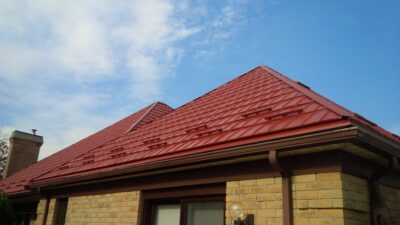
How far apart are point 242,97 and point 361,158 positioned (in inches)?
130

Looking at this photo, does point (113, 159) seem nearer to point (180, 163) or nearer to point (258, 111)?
point (180, 163)

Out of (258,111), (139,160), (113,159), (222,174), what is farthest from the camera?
(113,159)

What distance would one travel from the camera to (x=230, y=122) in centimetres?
639

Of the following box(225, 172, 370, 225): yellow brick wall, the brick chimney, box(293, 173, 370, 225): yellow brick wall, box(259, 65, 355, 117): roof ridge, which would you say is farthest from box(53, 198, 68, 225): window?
the brick chimney

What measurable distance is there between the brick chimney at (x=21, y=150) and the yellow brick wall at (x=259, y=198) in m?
16.2

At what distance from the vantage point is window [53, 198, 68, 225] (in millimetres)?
9156

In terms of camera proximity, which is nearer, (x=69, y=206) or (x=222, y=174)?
(x=222, y=174)

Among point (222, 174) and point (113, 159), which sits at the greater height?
point (113, 159)

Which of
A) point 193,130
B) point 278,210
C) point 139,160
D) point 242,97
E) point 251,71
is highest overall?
point 251,71

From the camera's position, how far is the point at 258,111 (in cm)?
613

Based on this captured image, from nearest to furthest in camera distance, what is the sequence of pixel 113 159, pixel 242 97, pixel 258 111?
pixel 258 111, pixel 242 97, pixel 113 159

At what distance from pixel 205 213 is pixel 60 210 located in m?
4.94

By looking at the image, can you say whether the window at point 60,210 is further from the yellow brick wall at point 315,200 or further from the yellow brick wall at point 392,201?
the yellow brick wall at point 392,201

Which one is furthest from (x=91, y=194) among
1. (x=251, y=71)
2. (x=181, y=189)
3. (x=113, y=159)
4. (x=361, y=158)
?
(x=361, y=158)
